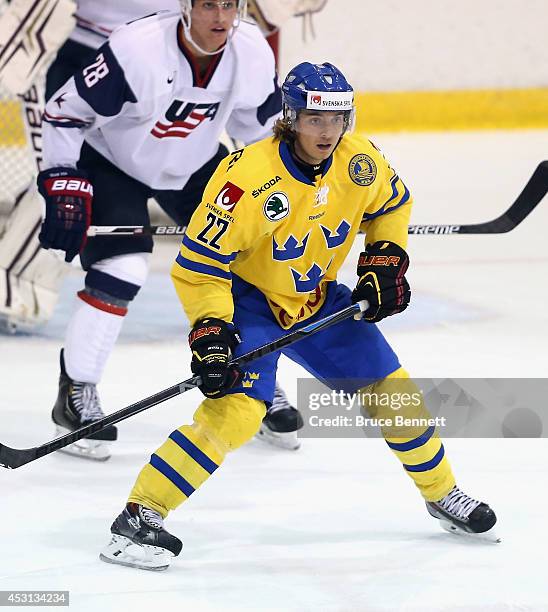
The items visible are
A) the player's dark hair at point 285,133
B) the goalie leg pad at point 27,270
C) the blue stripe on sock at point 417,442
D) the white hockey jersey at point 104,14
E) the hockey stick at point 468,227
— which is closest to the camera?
the player's dark hair at point 285,133

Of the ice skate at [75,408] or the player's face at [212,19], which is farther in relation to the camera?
the ice skate at [75,408]

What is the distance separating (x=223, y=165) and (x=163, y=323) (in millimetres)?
1902

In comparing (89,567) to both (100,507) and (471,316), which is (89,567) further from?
(471,316)

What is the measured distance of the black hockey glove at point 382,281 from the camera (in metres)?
2.51

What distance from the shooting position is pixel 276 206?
239cm

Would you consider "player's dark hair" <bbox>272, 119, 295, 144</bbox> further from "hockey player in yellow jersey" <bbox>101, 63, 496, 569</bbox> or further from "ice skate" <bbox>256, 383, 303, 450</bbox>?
"ice skate" <bbox>256, 383, 303, 450</bbox>

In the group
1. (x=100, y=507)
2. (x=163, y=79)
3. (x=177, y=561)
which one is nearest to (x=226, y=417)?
(x=177, y=561)

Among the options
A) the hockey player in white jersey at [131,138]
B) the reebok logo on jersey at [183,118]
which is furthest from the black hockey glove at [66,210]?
the reebok logo on jersey at [183,118]

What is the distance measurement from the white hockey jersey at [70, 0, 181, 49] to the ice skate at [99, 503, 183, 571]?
5.96 ft

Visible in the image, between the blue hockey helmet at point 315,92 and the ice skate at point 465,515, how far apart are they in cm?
75

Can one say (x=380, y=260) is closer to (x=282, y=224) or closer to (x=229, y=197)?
(x=282, y=224)

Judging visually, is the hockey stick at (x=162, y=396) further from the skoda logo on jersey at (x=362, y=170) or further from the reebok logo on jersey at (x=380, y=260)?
the skoda logo on jersey at (x=362, y=170)

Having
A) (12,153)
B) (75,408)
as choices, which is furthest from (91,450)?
(12,153)

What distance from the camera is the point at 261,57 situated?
317 cm
